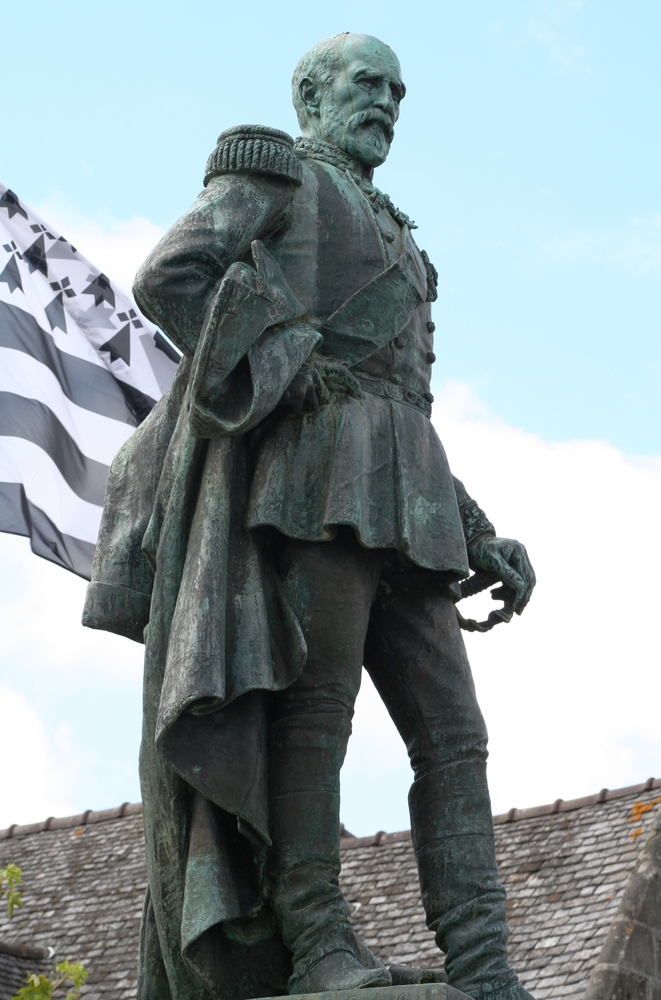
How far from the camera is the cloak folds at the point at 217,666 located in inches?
219

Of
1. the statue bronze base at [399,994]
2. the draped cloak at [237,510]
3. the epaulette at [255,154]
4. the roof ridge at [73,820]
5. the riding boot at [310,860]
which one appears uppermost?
the roof ridge at [73,820]

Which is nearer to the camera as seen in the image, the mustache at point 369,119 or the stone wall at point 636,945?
the mustache at point 369,119

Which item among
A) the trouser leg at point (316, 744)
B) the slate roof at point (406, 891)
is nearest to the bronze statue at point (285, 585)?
the trouser leg at point (316, 744)

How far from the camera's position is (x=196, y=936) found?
550 centimetres

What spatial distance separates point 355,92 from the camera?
20.9 ft

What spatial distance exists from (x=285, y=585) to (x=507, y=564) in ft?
2.82

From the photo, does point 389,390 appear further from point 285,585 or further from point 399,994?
point 399,994

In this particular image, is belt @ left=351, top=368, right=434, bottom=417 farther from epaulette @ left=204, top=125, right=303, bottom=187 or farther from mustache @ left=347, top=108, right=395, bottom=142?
mustache @ left=347, top=108, right=395, bottom=142

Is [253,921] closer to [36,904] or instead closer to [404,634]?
[404,634]

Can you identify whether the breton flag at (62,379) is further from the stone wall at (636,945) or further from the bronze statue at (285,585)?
the bronze statue at (285,585)

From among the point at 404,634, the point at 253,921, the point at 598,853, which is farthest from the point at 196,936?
the point at 598,853

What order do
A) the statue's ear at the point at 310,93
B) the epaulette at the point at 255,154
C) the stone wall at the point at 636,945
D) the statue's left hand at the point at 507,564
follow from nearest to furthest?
the epaulette at the point at 255,154 < the statue's left hand at the point at 507,564 < the statue's ear at the point at 310,93 < the stone wall at the point at 636,945

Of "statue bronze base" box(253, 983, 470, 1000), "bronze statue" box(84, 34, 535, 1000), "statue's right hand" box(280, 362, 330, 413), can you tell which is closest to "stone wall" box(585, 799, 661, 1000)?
"bronze statue" box(84, 34, 535, 1000)

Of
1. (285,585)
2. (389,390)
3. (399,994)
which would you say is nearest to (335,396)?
(389,390)
